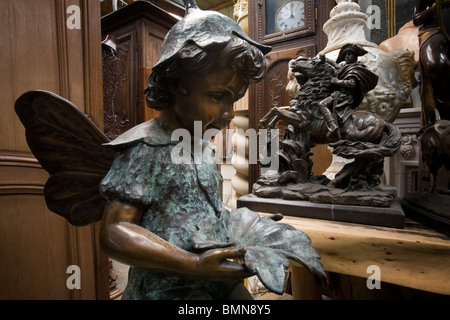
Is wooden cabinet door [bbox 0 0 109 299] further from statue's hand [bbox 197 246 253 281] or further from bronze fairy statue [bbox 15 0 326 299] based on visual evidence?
statue's hand [bbox 197 246 253 281]

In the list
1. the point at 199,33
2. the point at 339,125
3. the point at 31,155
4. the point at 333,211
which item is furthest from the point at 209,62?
the point at 339,125

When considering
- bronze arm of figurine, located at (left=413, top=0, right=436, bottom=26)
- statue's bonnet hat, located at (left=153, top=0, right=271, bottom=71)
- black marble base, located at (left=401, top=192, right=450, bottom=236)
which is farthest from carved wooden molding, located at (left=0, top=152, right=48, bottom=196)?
bronze arm of figurine, located at (left=413, top=0, right=436, bottom=26)

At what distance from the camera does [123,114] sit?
254 centimetres

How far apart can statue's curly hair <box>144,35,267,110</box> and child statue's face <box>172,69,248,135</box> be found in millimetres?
15

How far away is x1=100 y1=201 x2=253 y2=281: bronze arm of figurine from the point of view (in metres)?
0.54

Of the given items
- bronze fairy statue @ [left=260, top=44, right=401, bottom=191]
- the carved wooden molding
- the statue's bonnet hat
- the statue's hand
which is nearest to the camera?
the statue's hand

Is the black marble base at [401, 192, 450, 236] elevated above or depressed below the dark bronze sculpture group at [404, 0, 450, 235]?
below

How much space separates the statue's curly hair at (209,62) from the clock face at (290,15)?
2.97 meters

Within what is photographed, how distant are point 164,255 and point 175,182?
191 mm

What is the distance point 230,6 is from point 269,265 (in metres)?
4.91

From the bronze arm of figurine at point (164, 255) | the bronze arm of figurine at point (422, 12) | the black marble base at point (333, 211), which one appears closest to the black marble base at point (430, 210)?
the black marble base at point (333, 211)

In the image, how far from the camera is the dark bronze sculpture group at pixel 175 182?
563 millimetres
